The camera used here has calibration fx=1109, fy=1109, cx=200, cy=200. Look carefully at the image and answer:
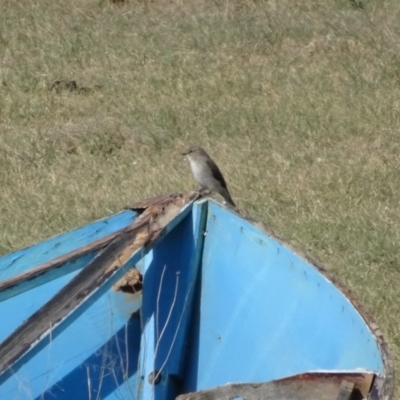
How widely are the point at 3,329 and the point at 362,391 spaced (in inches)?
68.8

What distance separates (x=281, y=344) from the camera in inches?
148

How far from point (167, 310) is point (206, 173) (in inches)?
99.4

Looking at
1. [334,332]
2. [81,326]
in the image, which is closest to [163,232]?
[81,326]

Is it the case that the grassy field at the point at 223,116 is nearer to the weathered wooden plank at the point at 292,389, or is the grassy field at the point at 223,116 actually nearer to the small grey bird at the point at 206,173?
the small grey bird at the point at 206,173

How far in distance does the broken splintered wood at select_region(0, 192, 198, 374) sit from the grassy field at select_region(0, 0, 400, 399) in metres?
1.58

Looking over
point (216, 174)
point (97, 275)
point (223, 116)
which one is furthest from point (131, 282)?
point (223, 116)

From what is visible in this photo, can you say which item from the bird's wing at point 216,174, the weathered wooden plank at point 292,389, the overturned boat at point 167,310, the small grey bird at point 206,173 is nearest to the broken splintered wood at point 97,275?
the overturned boat at point 167,310

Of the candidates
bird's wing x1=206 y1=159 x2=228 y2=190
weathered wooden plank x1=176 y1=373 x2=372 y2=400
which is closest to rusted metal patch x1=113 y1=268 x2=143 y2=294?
weathered wooden plank x1=176 y1=373 x2=372 y2=400

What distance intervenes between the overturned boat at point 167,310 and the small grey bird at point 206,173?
199 cm

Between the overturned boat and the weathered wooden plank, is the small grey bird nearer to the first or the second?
the overturned boat

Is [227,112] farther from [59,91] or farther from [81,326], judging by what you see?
[81,326]

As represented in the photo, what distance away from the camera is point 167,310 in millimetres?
4391

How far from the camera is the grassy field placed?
268 inches

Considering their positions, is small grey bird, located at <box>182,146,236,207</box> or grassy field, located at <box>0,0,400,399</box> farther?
grassy field, located at <box>0,0,400,399</box>
